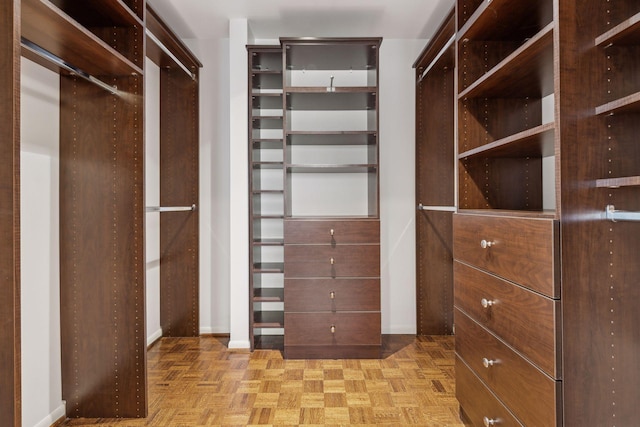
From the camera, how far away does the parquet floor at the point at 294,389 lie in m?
2.25

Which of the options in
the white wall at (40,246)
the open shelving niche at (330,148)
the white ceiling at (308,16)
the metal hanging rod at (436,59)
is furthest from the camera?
the open shelving niche at (330,148)

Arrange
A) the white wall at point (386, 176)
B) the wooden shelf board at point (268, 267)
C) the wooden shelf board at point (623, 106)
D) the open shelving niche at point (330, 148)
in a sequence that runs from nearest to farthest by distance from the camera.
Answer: the wooden shelf board at point (623, 106), the wooden shelf board at point (268, 267), the open shelving niche at point (330, 148), the white wall at point (386, 176)

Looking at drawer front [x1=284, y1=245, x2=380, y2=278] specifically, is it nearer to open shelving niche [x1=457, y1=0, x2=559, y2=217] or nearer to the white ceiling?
open shelving niche [x1=457, y1=0, x2=559, y2=217]

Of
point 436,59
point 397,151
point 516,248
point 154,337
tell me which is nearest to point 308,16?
point 436,59

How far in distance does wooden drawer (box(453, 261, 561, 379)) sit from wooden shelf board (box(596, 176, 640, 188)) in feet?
1.16

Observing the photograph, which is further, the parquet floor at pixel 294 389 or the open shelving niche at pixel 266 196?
the open shelving niche at pixel 266 196

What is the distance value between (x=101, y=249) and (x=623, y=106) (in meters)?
2.20

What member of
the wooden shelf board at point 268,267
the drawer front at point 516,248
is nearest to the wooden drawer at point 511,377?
→ the drawer front at point 516,248

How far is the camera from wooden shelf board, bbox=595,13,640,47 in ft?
3.60

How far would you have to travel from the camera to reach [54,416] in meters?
2.19

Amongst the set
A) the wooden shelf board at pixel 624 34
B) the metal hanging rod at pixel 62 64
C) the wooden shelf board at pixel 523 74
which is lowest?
the wooden shelf board at pixel 624 34

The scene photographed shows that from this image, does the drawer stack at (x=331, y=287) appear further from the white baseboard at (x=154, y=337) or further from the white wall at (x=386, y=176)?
the white baseboard at (x=154, y=337)

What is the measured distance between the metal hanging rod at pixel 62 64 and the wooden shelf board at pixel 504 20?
170cm

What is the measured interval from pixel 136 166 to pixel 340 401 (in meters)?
1.64
